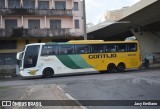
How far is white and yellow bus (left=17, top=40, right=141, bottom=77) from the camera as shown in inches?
970

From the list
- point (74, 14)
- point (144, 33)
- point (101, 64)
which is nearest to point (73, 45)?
point (101, 64)

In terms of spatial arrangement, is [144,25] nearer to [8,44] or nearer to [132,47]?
[132,47]

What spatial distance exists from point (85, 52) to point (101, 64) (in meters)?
1.76

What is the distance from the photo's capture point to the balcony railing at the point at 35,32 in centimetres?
4259

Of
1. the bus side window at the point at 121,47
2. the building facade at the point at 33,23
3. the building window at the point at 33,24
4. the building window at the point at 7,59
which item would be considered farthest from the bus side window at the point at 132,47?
the building window at the point at 7,59

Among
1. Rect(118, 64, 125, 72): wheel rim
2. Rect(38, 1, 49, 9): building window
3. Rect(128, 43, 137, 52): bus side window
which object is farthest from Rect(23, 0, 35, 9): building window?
Rect(118, 64, 125, 72): wheel rim

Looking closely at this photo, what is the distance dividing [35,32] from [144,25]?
15.1 m

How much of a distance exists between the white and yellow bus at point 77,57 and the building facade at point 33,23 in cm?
1744

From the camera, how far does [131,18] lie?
34.6 meters

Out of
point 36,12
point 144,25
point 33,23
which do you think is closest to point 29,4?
point 36,12

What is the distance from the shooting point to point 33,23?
4588 centimetres

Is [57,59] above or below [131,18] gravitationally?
below

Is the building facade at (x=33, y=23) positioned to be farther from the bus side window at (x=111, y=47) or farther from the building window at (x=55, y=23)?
the bus side window at (x=111, y=47)

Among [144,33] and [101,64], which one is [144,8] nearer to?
[101,64]
